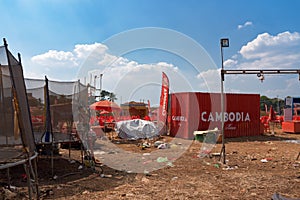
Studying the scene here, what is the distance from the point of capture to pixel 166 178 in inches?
272

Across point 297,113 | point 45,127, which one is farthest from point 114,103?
point 297,113

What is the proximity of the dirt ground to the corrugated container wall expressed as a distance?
719 cm

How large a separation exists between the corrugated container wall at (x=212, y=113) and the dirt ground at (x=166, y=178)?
23.6 ft

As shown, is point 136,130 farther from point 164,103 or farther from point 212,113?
point 212,113

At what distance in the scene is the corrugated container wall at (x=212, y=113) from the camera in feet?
55.7

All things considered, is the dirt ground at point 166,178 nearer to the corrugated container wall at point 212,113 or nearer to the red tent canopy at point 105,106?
the corrugated container wall at point 212,113

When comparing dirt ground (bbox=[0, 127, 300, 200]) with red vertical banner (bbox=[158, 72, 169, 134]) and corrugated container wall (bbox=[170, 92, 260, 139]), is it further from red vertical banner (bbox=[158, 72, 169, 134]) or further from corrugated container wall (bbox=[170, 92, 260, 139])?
red vertical banner (bbox=[158, 72, 169, 134])

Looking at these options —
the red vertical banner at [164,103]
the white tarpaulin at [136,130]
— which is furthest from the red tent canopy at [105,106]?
the red vertical banner at [164,103]

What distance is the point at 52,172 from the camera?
687 cm

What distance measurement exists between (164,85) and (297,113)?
49.4ft

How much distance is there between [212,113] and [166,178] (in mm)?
11221

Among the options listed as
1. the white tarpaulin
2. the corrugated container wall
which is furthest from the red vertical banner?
the white tarpaulin

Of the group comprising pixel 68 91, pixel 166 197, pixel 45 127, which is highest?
pixel 68 91

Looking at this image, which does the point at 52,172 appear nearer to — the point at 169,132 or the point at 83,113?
the point at 83,113
